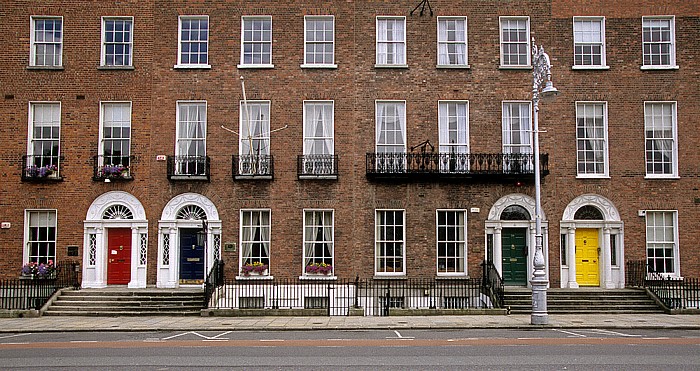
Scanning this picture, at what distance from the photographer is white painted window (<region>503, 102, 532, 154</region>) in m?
26.2

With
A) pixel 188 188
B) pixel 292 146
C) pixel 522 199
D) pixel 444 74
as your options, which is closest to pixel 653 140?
pixel 522 199

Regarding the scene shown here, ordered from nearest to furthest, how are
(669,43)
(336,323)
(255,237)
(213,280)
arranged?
(336,323) < (213,280) < (255,237) < (669,43)

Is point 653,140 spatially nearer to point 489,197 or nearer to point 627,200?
point 627,200

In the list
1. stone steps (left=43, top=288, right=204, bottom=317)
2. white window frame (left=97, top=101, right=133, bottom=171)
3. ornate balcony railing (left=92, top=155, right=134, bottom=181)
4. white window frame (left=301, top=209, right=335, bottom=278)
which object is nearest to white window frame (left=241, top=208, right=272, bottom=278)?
white window frame (left=301, top=209, right=335, bottom=278)

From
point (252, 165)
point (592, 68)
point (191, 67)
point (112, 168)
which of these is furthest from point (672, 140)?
point (112, 168)

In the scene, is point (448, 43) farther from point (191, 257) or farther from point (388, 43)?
point (191, 257)

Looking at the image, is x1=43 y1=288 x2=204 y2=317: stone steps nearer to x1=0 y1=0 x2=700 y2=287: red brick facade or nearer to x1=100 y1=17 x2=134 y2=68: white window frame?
x1=0 y1=0 x2=700 y2=287: red brick facade

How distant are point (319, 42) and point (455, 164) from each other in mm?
6844

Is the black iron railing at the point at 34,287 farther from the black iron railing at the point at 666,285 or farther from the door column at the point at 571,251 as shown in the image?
the black iron railing at the point at 666,285

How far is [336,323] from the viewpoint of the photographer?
20.4 m

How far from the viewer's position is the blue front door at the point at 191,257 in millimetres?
25844

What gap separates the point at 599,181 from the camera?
1019 inches

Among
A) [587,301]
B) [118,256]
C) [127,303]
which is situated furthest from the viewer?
[118,256]

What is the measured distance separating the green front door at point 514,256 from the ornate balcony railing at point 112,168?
46.0 ft
